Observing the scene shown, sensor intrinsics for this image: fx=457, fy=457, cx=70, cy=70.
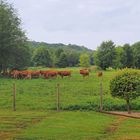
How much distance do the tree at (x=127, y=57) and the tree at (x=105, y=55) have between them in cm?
455

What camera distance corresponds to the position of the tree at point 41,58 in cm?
12950

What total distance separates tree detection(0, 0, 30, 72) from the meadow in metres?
27.4

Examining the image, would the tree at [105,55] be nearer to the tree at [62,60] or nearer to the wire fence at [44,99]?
the tree at [62,60]

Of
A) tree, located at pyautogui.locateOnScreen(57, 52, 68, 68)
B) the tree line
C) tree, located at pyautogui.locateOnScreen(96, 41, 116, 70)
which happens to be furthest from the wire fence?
tree, located at pyautogui.locateOnScreen(57, 52, 68, 68)

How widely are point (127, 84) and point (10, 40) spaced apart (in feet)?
126

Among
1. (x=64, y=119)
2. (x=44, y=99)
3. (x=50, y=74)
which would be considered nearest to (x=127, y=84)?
(x=64, y=119)

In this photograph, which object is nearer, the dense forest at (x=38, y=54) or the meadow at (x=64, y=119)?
the meadow at (x=64, y=119)

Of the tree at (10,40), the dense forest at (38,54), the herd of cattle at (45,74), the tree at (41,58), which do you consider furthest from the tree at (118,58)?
the herd of cattle at (45,74)

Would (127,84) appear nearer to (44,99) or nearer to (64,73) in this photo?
(44,99)

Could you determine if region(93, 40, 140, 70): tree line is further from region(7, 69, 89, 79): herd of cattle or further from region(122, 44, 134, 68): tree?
region(7, 69, 89, 79): herd of cattle

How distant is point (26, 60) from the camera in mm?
63281

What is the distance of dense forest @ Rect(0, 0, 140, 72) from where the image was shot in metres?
60.8

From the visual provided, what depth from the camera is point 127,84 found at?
23.9 meters

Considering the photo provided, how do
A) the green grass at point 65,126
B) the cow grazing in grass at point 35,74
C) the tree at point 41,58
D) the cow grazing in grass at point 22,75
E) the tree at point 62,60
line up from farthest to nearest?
1. the tree at point 41,58
2. the tree at point 62,60
3. the cow grazing in grass at point 35,74
4. the cow grazing in grass at point 22,75
5. the green grass at point 65,126
